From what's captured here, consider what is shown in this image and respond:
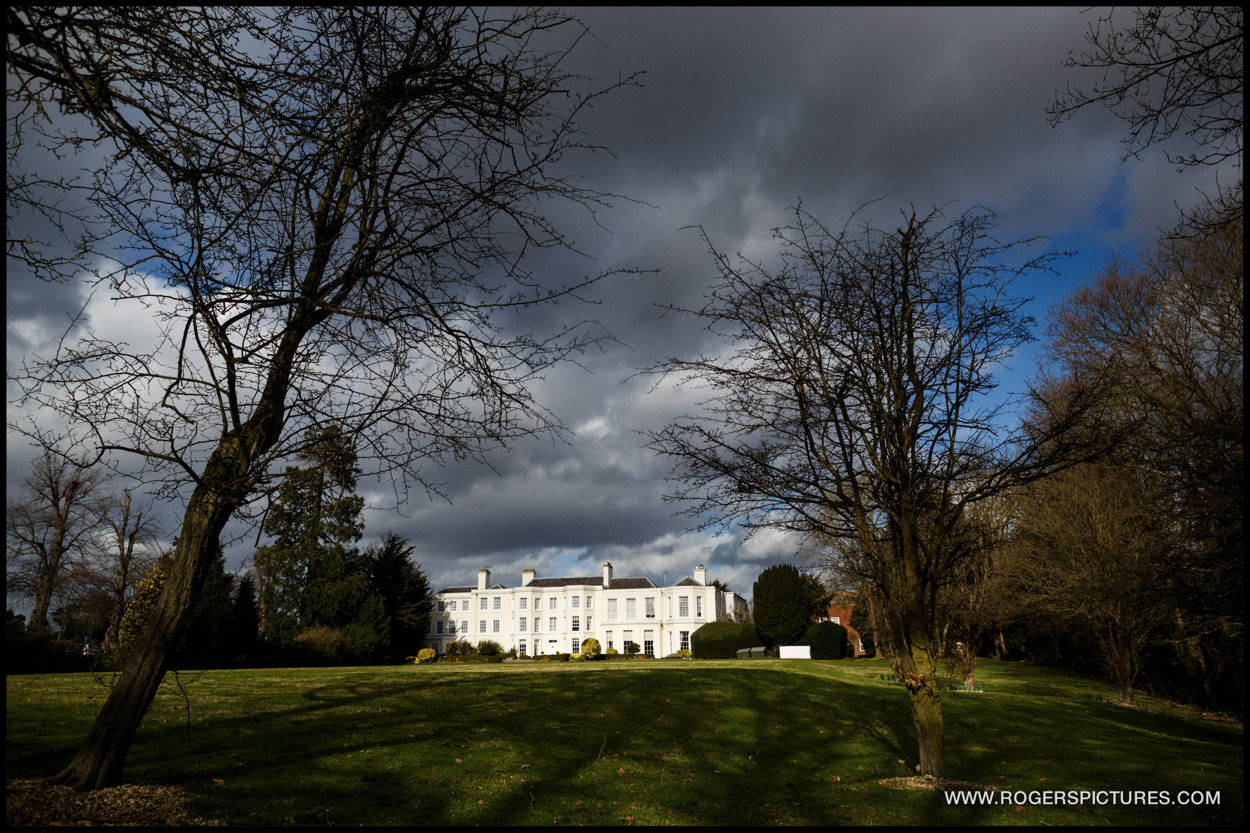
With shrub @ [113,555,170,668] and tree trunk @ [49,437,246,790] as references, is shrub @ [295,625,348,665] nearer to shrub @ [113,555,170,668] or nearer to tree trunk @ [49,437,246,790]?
shrub @ [113,555,170,668]

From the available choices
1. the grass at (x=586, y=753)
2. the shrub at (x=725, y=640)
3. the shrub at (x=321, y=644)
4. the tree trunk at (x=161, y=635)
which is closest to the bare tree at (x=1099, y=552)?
the grass at (x=586, y=753)

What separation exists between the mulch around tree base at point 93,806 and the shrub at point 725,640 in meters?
39.4

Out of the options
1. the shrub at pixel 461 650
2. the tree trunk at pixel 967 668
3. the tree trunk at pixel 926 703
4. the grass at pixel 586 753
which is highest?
the tree trunk at pixel 926 703

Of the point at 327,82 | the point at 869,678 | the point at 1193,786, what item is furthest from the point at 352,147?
the point at 869,678

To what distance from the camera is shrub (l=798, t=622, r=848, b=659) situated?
41125 mm

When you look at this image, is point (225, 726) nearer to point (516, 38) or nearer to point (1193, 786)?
point (516, 38)

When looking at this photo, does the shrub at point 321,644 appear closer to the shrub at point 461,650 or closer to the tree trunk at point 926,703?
the shrub at point 461,650

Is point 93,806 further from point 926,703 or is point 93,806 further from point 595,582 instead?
point 595,582

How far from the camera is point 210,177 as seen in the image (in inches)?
219

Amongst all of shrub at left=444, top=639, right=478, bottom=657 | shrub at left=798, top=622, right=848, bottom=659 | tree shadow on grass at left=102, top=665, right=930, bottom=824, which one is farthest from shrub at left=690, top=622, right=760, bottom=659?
tree shadow on grass at left=102, top=665, right=930, bottom=824

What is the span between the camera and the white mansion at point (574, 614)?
70625 mm

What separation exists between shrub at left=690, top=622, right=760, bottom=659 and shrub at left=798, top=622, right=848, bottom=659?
10.5 feet

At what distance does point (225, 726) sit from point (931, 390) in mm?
10747

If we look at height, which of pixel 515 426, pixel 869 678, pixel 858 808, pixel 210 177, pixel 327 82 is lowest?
pixel 869 678
